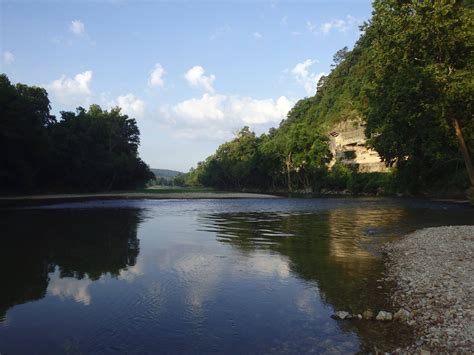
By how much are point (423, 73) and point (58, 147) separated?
74157 millimetres

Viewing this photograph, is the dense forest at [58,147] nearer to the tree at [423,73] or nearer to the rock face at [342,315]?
the tree at [423,73]

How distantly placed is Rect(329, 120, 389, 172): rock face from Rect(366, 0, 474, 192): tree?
61.9m

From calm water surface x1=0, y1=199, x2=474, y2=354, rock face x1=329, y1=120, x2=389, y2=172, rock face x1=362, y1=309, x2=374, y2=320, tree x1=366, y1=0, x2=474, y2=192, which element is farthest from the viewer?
rock face x1=329, y1=120, x2=389, y2=172

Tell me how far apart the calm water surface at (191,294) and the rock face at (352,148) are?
8006cm

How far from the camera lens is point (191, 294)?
1143cm

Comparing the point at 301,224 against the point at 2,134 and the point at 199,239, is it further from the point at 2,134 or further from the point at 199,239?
the point at 2,134

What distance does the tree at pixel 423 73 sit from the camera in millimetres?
30391

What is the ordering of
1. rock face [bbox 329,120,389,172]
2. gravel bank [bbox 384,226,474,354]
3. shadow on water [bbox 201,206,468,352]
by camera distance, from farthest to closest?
rock face [bbox 329,120,389,172] → shadow on water [bbox 201,206,468,352] → gravel bank [bbox 384,226,474,354]

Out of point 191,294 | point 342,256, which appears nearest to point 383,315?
point 191,294

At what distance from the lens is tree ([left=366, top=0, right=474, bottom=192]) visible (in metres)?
30.4

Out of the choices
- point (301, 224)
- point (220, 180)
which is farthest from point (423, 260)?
point (220, 180)

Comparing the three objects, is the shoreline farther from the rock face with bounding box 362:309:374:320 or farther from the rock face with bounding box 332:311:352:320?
the rock face with bounding box 362:309:374:320

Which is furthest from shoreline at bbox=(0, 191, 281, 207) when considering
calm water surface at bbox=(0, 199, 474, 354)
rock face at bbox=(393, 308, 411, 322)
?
rock face at bbox=(393, 308, 411, 322)

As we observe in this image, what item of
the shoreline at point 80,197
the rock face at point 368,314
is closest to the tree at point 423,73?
the rock face at point 368,314
